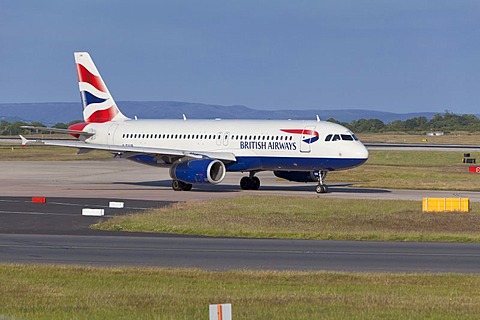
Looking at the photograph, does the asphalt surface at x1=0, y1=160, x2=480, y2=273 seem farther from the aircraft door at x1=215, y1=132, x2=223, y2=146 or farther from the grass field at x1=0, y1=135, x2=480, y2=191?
the grass field at x1=0, y1=135, x2=480, y2=191

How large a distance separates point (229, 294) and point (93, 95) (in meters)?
37.5

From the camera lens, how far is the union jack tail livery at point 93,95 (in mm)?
53594

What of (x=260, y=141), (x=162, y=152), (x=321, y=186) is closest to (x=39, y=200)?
(x=162, y=152)

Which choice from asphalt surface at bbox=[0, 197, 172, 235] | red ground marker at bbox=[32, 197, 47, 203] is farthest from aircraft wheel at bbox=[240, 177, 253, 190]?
red ground marker at bbox=[32, 197, 47, 203]

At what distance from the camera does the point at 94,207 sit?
38688mm

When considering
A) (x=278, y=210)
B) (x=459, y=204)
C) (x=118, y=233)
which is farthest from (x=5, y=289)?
(x=459, y=204)

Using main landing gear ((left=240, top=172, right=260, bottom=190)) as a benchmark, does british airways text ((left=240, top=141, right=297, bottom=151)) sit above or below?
above

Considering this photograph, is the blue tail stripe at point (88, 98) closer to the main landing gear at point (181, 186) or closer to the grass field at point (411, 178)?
the main landing gear at point (181, 186)

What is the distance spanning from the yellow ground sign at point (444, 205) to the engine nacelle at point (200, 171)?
12443 millimetres

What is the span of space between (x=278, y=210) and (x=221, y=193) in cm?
1090

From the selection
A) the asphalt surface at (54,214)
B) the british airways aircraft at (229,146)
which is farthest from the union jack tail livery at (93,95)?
the asphalt surface at (54,214)

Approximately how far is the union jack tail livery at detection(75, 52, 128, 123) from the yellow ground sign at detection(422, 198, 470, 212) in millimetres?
Answer: 22436

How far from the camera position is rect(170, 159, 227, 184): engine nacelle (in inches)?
1802

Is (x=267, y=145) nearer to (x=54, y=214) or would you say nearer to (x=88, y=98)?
(x=88, y=98)
